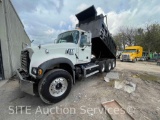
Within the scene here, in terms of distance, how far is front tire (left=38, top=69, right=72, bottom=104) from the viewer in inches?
113

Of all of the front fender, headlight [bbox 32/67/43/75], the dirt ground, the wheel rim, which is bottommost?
the dirt ground

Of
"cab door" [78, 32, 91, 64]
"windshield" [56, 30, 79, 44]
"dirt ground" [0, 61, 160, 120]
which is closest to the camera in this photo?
"dirt ground" [0, 61, 160, 120]

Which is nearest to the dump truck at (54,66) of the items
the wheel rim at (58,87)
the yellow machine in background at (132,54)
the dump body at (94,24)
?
the wheel rim at (58,87)

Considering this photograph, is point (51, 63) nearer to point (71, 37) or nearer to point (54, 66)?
point (54, 66)

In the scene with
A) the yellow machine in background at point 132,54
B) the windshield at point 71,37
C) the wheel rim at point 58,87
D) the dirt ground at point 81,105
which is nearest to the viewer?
the dirt ground at point 81,105

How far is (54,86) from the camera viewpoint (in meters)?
3.12

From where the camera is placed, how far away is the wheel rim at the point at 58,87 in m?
3.09

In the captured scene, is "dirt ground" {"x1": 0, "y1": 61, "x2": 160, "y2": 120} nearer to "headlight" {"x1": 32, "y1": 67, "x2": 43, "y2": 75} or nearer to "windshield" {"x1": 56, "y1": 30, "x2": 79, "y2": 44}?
"headlight" {"x1": 32, "y1": 67, "x2": 43, "y2": 75}

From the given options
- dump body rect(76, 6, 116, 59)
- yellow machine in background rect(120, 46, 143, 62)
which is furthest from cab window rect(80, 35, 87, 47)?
yellow machine in background rect(120, 46, 143, 62)

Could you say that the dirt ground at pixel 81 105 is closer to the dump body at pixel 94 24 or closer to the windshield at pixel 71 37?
the windshield at pixel 71 37

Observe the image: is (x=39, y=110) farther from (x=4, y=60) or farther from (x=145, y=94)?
(x=4, y=60)

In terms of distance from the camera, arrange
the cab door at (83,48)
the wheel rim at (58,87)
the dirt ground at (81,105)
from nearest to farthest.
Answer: the dirt ground at (81,105) < the wheel rim at (58,87) < the cab door at (83,48)

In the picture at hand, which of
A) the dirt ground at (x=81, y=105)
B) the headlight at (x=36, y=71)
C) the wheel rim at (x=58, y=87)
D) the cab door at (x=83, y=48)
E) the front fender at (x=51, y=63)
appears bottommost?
the dirt ground at (x=81, y=105)

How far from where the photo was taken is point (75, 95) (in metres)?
3.72
